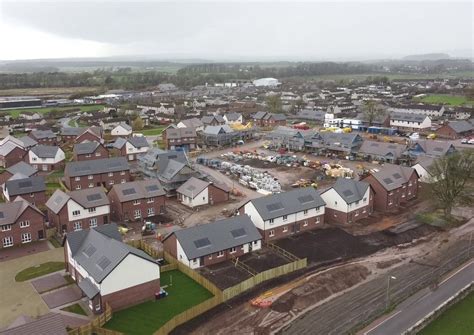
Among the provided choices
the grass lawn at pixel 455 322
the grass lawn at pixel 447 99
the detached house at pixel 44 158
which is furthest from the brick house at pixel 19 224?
the grass lawn at pixel 447 99

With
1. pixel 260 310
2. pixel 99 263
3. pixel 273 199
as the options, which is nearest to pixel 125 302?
pixel 99 263

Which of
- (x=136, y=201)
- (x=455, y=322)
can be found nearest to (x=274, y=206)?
(x=136, y=201)

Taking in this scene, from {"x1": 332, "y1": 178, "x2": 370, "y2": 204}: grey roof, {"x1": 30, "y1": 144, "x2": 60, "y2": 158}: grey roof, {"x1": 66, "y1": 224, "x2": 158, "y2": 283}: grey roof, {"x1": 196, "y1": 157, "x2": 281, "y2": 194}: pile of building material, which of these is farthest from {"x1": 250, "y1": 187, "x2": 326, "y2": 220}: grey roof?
{"x1": 30, "y1": 144, "x2": 60, "y2": 158}: grey roof

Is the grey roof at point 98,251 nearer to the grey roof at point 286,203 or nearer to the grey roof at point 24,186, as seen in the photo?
the grey roof at point 286,203

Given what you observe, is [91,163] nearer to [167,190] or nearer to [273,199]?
[167,190]

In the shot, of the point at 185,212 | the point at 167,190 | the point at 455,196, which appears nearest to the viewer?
the point at 455,196

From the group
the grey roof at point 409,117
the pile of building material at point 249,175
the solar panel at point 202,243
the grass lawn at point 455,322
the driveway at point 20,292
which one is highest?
the grey roof at point 409,117

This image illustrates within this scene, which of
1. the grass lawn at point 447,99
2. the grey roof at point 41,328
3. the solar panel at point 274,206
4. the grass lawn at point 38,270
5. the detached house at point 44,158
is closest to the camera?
the grey roof at point 41,328
